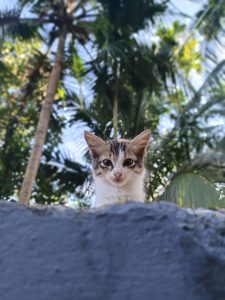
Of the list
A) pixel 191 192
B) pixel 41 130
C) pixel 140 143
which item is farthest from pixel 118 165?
pixel 41 130

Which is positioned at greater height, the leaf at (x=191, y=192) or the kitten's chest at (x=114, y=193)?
the leaf at (x=191, y=192)

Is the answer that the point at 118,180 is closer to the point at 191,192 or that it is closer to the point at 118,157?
the point at 118,157

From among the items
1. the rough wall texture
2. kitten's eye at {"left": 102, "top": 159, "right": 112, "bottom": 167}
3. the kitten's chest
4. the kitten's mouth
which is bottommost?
the rough wall texture

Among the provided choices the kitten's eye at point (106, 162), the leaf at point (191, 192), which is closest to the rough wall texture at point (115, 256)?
the kitten's eye at point (106, 162)

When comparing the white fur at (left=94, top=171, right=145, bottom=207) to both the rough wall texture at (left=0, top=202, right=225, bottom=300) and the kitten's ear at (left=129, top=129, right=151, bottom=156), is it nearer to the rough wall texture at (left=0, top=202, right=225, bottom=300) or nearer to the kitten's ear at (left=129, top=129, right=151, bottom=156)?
the kitten's ear at (left=129, top=129, right=151, bottom=156)

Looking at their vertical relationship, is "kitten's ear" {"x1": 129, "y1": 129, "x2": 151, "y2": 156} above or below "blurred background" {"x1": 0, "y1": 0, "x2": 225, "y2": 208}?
below

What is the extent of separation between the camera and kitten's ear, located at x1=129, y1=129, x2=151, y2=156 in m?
4.09

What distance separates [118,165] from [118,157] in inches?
2.7

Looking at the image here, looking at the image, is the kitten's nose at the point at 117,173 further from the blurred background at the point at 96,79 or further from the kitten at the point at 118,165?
the blurred background at the point at 96,79

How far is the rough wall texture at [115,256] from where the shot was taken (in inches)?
56.5

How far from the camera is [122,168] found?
165 inches

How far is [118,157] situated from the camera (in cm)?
415

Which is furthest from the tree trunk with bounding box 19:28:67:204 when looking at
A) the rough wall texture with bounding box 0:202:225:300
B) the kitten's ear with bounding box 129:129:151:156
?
the rough wall texture with bounding box 0:202:225:300

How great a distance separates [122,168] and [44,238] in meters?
2.68
